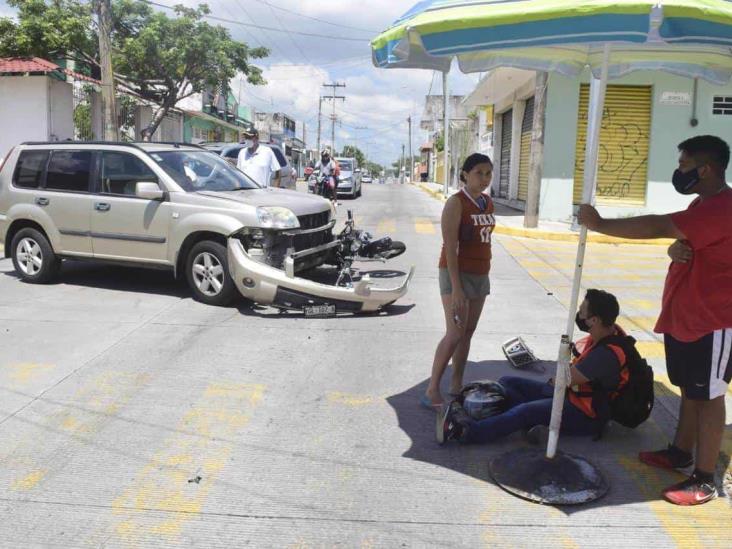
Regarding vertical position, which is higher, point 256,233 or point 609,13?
point 609,13

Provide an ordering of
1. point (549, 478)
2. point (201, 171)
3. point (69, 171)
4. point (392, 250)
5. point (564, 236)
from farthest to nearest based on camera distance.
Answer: point (564, 236)
point (392, 250)
point (69, 171)
point (201, 171)
point (549, 478)

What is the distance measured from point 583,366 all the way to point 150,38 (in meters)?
23.7

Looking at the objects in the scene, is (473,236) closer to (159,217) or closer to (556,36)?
(556,36)

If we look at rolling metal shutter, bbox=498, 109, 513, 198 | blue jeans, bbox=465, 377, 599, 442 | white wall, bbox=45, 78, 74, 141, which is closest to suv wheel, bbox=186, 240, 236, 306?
blue jeans, bbox=465, 377, 599, 442

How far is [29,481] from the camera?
3.73m

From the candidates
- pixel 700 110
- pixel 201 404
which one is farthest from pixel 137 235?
pixel 700 110

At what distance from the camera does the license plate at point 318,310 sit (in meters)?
7.12

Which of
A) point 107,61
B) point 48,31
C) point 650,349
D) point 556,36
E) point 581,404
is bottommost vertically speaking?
point 650,349

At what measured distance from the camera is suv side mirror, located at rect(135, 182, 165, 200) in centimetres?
748

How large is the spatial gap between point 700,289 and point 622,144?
14987mm

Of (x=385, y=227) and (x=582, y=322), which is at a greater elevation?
(x=582, y=322)

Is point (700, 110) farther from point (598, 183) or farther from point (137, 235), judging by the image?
point (137, 235)

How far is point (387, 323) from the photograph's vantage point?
7.14 m

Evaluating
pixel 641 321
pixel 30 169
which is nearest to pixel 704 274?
pixel 641 321
